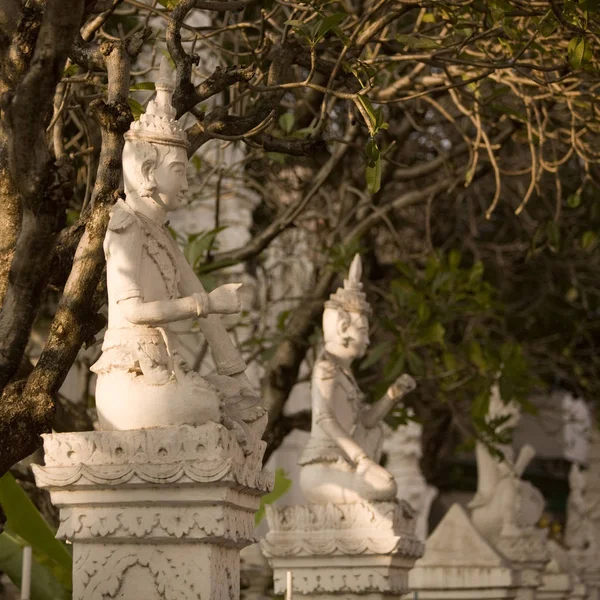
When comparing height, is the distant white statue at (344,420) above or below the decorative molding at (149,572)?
above

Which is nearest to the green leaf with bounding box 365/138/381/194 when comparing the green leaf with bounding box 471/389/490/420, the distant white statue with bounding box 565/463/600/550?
the green leaf with bounding box 471/389/490/420

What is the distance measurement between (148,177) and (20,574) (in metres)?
2.51

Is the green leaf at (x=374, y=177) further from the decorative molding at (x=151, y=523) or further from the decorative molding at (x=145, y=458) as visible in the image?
the decorative molding at (x=151, y=523)

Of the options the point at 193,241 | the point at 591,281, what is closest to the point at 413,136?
the point at 591,281

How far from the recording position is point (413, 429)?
12.3 meters

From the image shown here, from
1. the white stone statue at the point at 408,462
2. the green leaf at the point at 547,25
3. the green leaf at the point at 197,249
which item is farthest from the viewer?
the white stone statue at the point at 408,462

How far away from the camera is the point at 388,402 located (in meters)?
7.33

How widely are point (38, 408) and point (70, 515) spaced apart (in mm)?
405

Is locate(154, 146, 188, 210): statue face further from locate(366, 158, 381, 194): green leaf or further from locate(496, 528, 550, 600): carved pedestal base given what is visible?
locate(496, 528, 550, 600): carved pedestal base

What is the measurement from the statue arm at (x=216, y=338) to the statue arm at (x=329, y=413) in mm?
2147

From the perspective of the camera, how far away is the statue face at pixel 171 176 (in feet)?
15.7

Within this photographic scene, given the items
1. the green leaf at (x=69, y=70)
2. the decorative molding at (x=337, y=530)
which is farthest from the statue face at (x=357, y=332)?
the green leaf at (x=69, y=70)

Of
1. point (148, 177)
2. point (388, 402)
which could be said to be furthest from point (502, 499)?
point (148, 177)

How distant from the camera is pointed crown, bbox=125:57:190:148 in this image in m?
4.77
